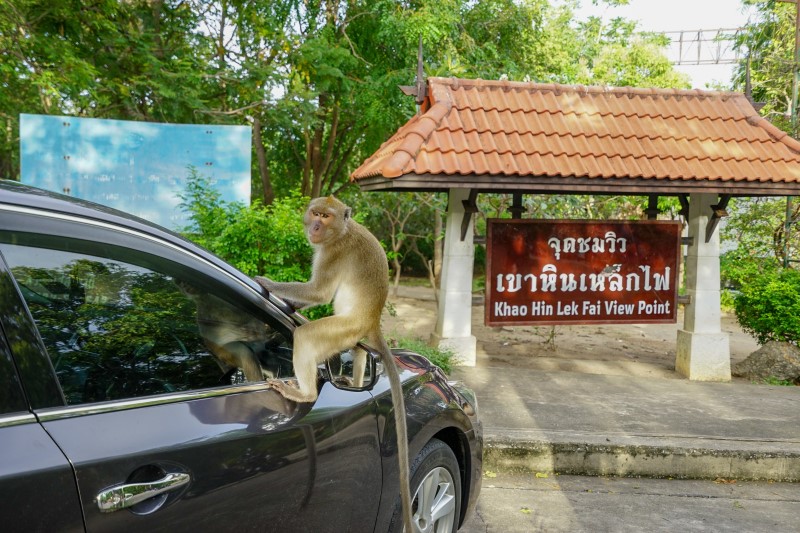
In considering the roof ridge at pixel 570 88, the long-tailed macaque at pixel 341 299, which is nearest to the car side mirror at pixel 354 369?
the long-tailed macaque at pixel 341 299

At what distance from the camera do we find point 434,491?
3561 millimetres

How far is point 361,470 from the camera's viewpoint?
2857 millimetres

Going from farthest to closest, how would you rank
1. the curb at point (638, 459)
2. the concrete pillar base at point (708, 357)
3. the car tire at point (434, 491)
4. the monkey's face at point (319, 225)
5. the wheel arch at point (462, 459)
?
1. the concrete pillar base at point (708, 357)
2. the curb at point (638, 459)
3. the wheel arch at point (462, 459)
4. the monkey's face at point (319, 225)
5. the car tire at point (434, 491)

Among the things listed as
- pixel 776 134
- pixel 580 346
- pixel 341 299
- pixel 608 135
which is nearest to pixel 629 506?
pixel 341 299

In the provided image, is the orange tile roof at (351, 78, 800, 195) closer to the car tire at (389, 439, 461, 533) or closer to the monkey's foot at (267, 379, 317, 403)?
the car tire at (389, 439, 461, 533)

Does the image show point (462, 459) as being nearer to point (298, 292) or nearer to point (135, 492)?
point (298, 292)

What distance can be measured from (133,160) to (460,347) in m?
4.59

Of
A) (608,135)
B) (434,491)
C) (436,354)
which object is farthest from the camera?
(608,135)

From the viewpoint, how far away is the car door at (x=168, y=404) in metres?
1.95

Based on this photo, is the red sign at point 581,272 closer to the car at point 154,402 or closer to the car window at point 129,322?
the car at point 154,402

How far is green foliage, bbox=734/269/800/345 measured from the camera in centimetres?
896

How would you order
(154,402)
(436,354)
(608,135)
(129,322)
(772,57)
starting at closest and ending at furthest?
(154,402) → (129,322) → (436,354) → (608,135) → (772,57)

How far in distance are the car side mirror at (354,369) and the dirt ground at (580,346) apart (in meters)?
4.90

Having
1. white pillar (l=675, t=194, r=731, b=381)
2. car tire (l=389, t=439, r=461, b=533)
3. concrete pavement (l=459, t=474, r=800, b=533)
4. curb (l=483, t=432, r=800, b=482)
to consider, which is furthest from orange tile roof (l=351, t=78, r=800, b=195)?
car tire (l=389, t=439, r=461, b=533)
